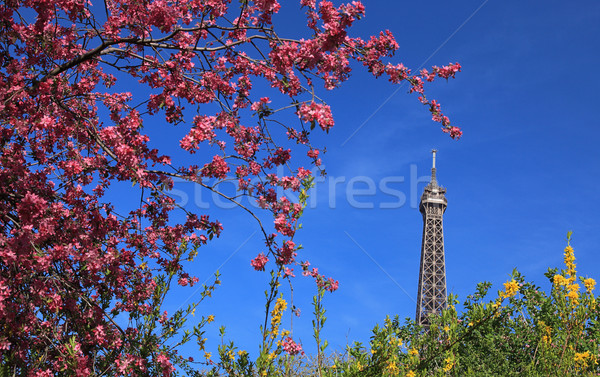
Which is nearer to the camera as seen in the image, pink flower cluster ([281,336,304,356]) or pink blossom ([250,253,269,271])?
pink flower cluster ([281,336,304,356])

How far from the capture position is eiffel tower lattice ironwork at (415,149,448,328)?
157 ft

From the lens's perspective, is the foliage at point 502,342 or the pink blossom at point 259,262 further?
the pink blossom at point 259,262

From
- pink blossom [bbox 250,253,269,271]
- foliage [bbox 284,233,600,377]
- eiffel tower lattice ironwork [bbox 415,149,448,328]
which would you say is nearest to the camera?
foliage [bbox 284,233,600,377]

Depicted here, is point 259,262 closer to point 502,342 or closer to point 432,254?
point 502,342

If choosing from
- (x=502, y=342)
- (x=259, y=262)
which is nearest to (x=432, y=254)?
(x=502, y=342)

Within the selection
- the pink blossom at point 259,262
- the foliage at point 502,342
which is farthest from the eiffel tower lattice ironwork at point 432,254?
the pink blossom at point 259,262

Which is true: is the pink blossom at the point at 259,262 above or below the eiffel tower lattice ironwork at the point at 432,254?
below

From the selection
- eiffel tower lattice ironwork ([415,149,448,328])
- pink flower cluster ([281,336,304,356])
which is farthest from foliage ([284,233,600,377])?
eiffel tower lattice ironwork ([415,149,448,328])

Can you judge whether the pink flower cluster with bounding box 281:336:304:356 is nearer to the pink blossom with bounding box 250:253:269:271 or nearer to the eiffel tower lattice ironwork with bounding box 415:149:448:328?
the pink blossom with bounding box 250:253:269:271

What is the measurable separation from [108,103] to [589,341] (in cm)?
958

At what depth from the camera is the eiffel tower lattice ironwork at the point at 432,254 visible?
48000 millimetres

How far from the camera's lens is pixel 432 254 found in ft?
166

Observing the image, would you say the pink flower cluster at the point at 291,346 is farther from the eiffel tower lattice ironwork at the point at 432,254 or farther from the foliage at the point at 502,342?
the eiffel tower lattice ironwork at the point at 432,254

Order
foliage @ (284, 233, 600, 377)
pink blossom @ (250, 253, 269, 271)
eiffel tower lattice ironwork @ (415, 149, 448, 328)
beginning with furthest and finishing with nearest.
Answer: eiffel tower lattice ironwork @ (415, 149, 448, 328) < pink blossom @ (250, 253, 269, 271) < foliage @ (284, 233, 600, 377)
